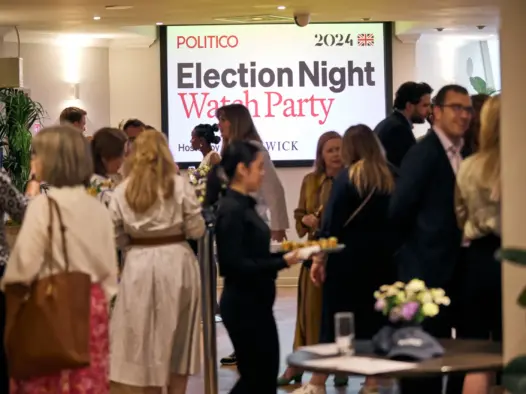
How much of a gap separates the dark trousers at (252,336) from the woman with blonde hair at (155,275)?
57 cm

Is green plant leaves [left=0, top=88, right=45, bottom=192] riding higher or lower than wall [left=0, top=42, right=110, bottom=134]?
lower

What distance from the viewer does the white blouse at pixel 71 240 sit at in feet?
15.2

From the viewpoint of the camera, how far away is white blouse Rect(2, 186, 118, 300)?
4.64 m

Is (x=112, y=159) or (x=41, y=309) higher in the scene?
(x=112, y=159)

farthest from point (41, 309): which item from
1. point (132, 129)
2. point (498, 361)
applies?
point (132, 129)

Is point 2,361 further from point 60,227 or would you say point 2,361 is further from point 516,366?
point 516,366

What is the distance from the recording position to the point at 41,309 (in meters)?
4.65

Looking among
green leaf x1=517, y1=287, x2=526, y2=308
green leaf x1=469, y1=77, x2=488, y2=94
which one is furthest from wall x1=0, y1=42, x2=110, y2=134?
green leaf x1=517, y1=287, x2=526, y2=308

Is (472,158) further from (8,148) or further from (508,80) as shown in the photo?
(8,148)

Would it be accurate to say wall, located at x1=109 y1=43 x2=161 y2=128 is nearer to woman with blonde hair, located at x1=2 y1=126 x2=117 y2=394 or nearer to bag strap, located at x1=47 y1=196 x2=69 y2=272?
woman with blonde hair, located at x1=2 y1=126 x2=117 y2=394

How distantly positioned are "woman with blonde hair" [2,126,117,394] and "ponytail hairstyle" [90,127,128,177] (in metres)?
2.11

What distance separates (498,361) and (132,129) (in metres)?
5.71

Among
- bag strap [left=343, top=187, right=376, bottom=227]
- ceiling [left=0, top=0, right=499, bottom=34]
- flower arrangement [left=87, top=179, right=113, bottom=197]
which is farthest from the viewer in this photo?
ceiling [left=0, top=0, right=499, bottom=34]

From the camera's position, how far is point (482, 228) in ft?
17.4
